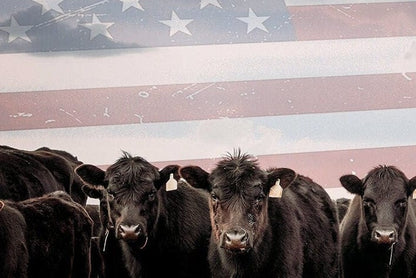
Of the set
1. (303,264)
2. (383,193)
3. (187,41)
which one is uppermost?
(187,41)

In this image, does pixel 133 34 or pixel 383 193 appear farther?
pixel 133 34

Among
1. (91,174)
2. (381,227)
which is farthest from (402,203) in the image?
(91,174)

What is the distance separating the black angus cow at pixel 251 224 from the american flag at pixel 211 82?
306 cm

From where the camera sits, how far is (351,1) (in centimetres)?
934

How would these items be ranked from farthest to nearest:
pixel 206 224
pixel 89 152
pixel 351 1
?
1. pixel 351 1
2. pixel 89 152
3. pixel 206 224

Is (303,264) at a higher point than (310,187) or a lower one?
lower

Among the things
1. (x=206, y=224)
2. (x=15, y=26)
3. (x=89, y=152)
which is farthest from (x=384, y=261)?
(x=15, y=26)

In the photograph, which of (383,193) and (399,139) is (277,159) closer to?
(399,139)

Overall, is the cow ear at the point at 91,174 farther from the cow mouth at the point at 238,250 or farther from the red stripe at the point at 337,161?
the red stripe at the point at 337,161

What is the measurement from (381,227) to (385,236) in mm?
91

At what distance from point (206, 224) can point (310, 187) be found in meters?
0.80

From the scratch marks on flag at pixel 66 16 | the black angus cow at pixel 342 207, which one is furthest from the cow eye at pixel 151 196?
the scratch marks on flag at pixel 66 16

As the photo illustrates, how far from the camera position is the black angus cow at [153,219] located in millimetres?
5664

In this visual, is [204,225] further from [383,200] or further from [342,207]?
[342,207]
